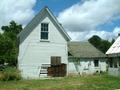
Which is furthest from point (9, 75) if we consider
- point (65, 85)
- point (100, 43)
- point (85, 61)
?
point (100, 43)

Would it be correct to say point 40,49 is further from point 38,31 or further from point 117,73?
point 117,73

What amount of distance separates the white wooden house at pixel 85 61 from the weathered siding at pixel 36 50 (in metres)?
6.41

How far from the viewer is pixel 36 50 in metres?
36.5

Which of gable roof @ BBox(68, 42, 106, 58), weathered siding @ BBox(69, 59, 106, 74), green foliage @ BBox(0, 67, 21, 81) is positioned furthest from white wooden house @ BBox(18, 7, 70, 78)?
gable roof @ BBox(68, 42, 106, 58)

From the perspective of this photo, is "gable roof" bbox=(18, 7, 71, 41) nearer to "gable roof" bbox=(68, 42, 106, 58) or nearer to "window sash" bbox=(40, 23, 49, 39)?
"window sash" bbox=(40, 23, 49, 39)

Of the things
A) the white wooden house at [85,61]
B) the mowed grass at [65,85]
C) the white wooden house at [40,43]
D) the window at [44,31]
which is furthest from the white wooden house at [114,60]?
the mowed grass at [65,85]

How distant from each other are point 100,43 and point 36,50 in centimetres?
6066

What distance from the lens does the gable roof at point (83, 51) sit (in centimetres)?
4503

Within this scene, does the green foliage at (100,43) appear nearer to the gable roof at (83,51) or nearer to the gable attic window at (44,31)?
the gable roof at (83,51)

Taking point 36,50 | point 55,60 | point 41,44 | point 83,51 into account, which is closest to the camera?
point 36,50

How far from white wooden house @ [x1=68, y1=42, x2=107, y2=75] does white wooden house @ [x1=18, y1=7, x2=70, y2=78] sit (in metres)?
6.24

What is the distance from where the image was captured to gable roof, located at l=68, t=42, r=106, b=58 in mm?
45031

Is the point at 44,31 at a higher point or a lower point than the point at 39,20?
lower

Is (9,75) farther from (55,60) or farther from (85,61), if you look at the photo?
(85,61)
